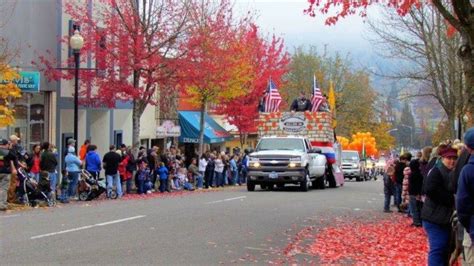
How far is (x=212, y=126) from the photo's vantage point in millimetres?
49656

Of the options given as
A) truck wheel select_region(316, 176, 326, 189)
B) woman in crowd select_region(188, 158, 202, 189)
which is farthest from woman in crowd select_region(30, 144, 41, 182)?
truck wheel select_region(316, 176, 326, 189)

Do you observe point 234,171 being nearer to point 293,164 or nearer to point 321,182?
point 321,182

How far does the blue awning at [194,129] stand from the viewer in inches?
1800

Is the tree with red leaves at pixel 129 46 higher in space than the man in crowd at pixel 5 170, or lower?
higher

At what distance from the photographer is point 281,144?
29.8 metres

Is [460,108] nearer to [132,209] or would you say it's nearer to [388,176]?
[388,176]

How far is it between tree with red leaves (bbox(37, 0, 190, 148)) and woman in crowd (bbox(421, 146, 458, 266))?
21.4 metres

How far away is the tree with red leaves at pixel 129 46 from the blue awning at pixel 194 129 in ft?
47.8

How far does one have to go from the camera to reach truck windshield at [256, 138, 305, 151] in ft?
97.0

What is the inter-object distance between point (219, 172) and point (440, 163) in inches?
1048

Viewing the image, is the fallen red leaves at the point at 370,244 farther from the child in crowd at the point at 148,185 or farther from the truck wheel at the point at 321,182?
the truck wheel at the point at 321,182

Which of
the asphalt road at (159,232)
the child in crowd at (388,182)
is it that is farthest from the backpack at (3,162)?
the child in crowd at (388,182)

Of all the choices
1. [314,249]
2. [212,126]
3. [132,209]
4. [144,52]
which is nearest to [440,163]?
[314,249]

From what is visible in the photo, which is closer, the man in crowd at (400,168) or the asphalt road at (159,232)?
the asphalt road at (159,232)
